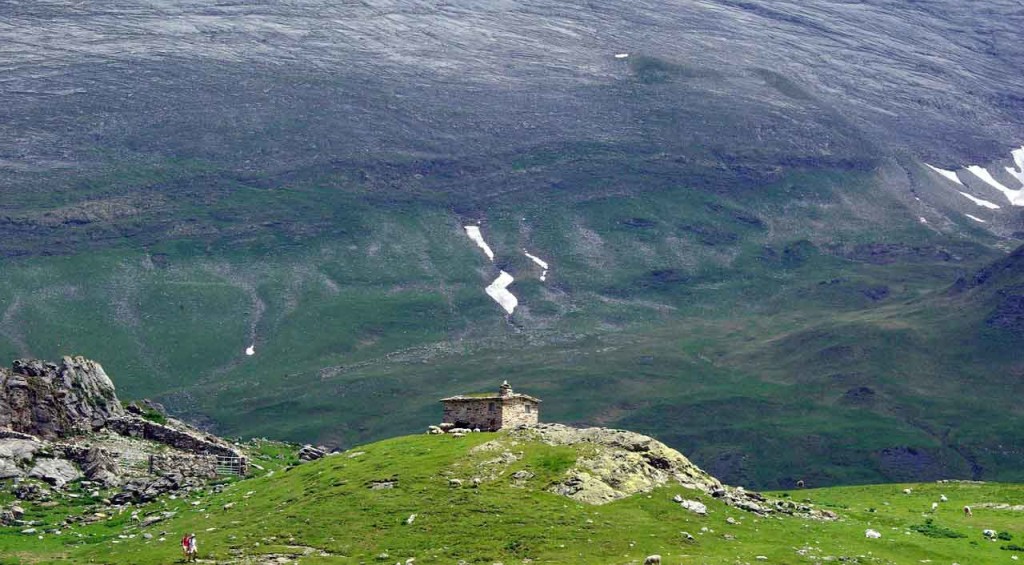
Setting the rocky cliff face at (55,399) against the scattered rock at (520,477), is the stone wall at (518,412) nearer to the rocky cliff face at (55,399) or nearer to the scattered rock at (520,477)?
the scattered rock at (520,477)

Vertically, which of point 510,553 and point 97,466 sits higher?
point 510,553

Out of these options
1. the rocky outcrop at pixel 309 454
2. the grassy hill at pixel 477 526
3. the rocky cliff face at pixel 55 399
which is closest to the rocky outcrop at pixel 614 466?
the grassy hill at pixel 477 526

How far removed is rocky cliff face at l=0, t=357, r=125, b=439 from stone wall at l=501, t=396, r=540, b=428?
36213 mm

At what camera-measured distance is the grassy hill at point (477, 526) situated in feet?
259

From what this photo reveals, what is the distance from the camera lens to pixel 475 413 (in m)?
104

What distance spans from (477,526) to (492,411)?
22.1 metres

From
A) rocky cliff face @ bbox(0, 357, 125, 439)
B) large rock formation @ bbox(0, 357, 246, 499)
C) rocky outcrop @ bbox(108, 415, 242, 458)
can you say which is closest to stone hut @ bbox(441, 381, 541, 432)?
large rock formation @ bbox(0, 357, 246, 499)

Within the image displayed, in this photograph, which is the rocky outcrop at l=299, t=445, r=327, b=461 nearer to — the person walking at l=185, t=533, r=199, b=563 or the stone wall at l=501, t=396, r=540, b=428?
the stone wall at l=501, t=396, r=540, b=428

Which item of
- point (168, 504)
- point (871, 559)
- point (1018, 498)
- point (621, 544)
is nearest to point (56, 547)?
point (168, 504)

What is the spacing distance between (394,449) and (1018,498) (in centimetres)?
4517

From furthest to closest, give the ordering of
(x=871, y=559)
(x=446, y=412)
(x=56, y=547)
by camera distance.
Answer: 1. (x=446, y=412)
2. (x=56, y=547)
3. (x=871, y=559)

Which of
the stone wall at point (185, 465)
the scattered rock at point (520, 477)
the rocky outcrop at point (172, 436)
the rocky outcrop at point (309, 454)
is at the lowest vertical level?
the rocky outcrop at point (309, 454)

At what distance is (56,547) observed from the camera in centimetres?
8550

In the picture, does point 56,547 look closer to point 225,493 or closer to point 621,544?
point 225,493
